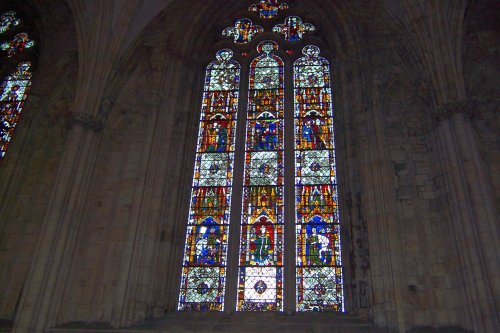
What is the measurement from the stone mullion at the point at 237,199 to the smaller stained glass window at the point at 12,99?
5044 mm

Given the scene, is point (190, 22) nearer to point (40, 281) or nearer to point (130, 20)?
point (130, 20)

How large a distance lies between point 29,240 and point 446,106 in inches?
323

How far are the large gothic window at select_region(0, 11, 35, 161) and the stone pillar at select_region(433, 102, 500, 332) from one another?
897 centimetres

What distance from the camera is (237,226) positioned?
10219 mm

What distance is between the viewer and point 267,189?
10570mm

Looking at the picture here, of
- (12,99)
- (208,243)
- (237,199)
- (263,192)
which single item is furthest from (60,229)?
(12,99)

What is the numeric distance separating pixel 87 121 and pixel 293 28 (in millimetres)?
5515

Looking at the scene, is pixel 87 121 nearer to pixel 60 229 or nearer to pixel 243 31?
pixel 60 229

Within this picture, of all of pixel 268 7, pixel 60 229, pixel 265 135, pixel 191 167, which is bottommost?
pixel 60 229

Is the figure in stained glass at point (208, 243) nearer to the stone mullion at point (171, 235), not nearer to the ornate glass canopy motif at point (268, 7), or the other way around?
the stone mullion at point (171, 235)

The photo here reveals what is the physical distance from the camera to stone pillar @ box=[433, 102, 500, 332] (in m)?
7.94

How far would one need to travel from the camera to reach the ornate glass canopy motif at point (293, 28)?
12742mm

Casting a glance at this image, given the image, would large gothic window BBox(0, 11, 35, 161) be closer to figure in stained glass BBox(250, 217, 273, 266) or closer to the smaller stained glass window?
the smaller stained glass window

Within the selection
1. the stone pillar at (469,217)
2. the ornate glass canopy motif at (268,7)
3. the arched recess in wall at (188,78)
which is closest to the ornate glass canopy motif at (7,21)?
the arched recess in wall at (188,78)
